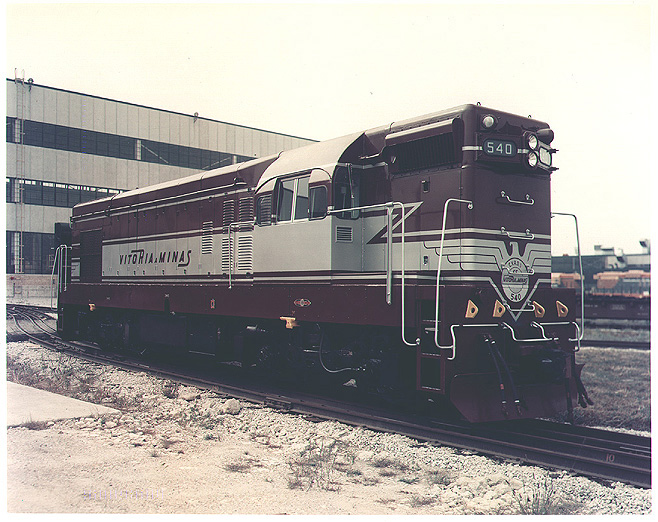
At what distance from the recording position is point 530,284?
7.55 m

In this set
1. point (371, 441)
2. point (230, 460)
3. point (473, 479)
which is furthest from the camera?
point (371, 441)

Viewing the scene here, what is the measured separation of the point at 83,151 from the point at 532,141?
52.1 feet

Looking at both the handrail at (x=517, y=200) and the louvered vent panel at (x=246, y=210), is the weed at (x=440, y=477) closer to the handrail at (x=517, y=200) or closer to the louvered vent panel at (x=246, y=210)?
the handrail at (x=517, y=200)

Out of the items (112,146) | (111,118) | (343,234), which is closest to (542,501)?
(343,234)

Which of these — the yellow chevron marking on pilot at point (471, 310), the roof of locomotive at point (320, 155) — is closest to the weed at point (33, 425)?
the roof of locomotive at point (320, 155)

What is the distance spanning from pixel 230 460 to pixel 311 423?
1508mm

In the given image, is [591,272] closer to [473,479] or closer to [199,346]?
[199,346]

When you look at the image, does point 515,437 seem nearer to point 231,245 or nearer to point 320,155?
point 320,155

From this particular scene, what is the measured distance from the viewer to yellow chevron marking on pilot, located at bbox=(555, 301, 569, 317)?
303 inches

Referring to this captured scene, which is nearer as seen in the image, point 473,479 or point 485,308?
point 473,479

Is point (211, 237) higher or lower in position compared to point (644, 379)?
higher

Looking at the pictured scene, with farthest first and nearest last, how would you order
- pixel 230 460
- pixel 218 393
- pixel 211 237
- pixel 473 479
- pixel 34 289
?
pixel 34 289 → pixel 211 237 → pixel 218 393 → pixel 230 460 → pixel 473 479

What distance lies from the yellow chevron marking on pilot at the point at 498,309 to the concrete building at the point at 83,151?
9441 mm

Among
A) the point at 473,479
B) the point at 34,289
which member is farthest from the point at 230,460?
the point at 34,289
